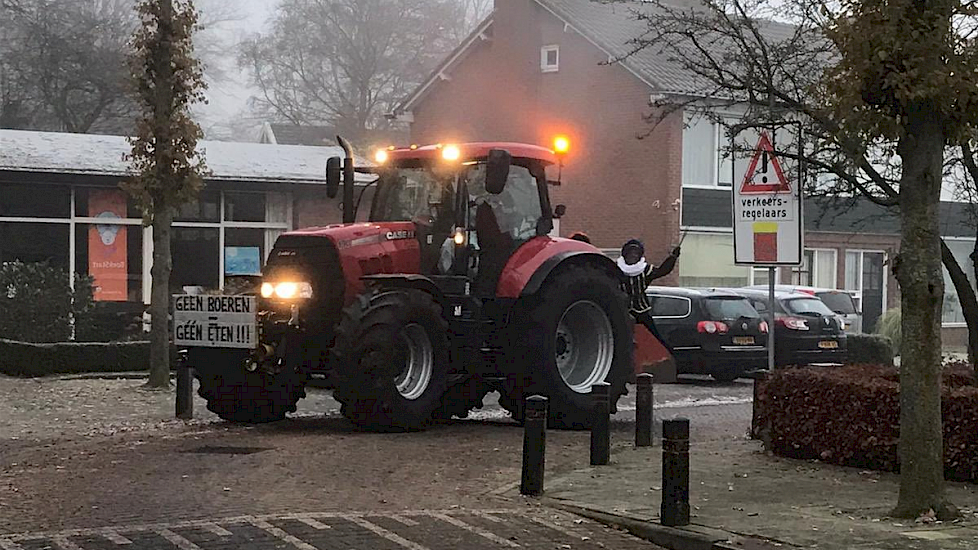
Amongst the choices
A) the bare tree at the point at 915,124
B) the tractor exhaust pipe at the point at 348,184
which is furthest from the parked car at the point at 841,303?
the bare tree at the point at 915,124

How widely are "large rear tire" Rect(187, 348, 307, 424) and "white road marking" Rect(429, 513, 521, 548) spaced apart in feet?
17.9

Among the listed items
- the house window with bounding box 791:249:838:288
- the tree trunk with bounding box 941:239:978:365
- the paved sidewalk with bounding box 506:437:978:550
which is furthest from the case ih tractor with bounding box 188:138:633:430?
the house window with bounding box 791:249:838:288

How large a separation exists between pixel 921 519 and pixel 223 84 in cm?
5992

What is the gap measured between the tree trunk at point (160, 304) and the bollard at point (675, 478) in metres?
11.1

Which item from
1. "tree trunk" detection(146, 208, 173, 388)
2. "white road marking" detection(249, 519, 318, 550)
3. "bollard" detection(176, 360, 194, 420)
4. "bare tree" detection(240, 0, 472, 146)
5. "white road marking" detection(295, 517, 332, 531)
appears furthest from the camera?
"bare tree" detection(240, 0, 472, 146)

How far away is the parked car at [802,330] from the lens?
78.8 ft

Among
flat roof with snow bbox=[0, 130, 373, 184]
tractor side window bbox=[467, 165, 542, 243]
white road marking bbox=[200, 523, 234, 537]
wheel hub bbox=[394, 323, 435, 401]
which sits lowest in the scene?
white road marking bbox=[200, 523, 234, 537]

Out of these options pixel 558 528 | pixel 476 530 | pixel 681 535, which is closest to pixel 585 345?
pixel 558 528

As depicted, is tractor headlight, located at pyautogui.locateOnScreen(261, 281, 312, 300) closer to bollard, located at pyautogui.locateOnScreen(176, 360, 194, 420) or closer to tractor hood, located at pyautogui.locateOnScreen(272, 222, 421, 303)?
tractor hood, located at pyautogui.locateOnScreen(272, 222, 421, 303)

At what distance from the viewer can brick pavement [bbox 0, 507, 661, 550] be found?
8.81 meters

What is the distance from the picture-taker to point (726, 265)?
35.5 meters

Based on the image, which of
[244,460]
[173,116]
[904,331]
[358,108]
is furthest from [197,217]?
[358,108]

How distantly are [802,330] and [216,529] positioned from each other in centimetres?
1645

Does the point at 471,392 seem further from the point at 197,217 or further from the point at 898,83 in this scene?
the point at 197,217
